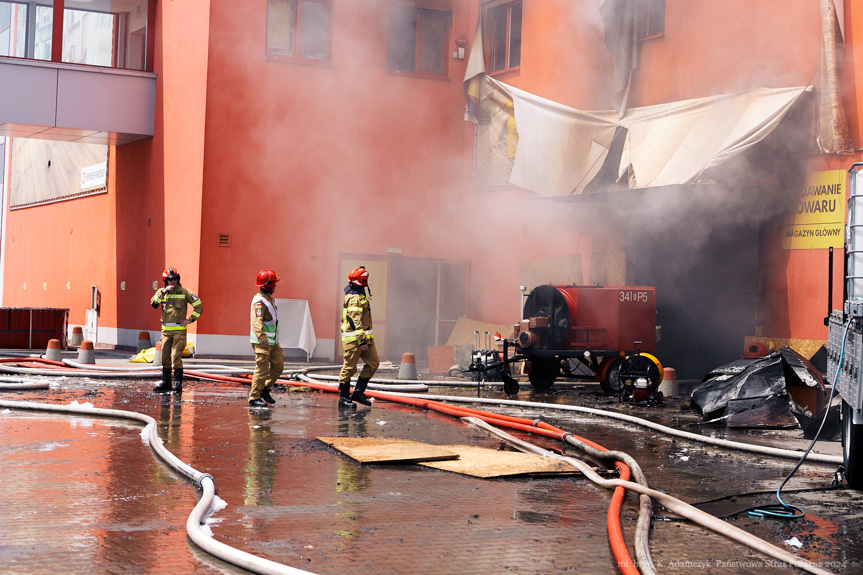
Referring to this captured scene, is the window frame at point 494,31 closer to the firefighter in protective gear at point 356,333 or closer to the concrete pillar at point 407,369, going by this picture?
the concrete pillar at point 407,369

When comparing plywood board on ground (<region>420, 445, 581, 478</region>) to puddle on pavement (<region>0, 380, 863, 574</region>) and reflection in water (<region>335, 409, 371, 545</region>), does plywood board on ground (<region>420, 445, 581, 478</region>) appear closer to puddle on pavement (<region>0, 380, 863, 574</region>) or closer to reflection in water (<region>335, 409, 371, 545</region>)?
puddle on pavement (<region>0, 380, 863, 574</region>)

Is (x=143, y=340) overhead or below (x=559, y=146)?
below

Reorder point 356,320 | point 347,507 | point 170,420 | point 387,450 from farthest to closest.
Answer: point 356,320
point 170,420
point 387,450
point 347,507

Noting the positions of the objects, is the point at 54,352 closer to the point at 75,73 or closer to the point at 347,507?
the point at 75,73

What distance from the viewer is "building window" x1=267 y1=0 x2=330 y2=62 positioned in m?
21.0

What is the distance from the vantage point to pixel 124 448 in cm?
835

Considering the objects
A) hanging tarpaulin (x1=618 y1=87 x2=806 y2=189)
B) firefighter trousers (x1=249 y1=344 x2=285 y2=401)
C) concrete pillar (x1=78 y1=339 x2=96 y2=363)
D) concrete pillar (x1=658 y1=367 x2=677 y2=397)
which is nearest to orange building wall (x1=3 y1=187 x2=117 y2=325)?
concrete pillar (x1=78 y1=339 x2=96 y2=363)

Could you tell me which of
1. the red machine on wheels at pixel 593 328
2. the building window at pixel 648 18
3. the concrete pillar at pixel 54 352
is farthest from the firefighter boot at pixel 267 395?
the building window at pixel 648 18

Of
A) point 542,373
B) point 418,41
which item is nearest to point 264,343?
point 542,373

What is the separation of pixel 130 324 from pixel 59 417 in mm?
13244

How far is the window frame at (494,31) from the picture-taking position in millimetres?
20806

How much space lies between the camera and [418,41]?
72.7 feet

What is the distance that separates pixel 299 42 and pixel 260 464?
15.2 m

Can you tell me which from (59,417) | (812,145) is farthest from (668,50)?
(59,417)
